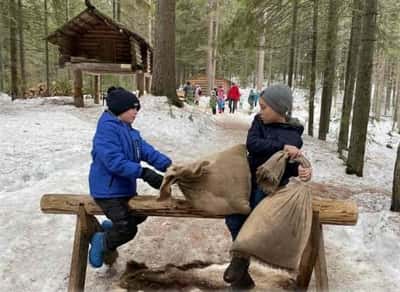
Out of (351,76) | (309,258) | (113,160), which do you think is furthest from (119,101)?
(351,76)

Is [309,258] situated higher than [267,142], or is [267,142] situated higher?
[267,142]

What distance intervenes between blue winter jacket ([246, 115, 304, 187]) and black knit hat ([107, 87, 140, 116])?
1.10m

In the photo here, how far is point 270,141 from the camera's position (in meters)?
3.27

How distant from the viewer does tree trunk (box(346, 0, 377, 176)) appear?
8.38 m

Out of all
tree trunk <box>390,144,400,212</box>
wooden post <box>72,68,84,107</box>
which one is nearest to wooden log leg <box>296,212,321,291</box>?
tree trunk <box>390,144,400,212</box>

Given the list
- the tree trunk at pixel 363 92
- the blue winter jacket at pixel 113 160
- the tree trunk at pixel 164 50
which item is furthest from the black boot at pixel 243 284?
the tree trunk at pixel 164 50

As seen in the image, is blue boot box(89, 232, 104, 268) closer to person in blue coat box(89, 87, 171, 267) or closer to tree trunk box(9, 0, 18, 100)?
person in blue coat box(89, 87, 171, 267)

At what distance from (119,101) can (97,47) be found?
1616 centimetres

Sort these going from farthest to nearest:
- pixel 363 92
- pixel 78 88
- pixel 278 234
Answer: pixel 78 88 → pixel 363 92 → pixel 278 234

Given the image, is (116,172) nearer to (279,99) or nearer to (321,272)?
(279,99)

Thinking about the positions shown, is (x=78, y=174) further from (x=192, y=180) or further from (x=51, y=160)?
(x=192, y=180)

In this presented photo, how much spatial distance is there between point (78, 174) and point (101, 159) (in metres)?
3.89

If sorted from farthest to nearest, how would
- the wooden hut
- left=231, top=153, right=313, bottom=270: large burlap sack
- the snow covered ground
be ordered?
the wooden hut, the snow covered ground, left=231, top=153, right=313, bottom=270: large burlap sack

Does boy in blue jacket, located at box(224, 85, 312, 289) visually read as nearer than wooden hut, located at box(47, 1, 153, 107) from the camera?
Yes
